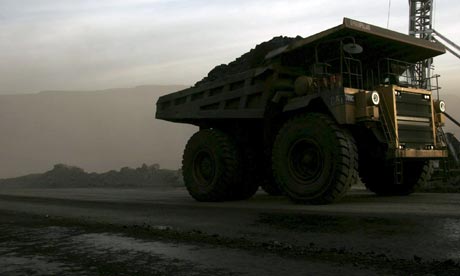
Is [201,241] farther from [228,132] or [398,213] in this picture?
[228,132]

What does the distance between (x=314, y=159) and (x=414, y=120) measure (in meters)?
1.80

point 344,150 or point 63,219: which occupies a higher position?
point 344,150

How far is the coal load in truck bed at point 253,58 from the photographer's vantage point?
369 inches

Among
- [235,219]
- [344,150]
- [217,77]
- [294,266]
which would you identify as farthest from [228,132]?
[294,266]

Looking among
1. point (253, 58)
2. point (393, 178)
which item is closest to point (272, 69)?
point (253, 58)

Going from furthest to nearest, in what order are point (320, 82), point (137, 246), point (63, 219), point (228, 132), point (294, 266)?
1. point (228, 132)
2. point (320, 82)
3. point (63, 219)
4. point (137, 246)
5. point (294, 266)

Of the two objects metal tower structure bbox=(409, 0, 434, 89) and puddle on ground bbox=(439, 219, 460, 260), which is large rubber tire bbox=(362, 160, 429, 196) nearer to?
puddle on ground bbox=(439, 219, 460, 260)

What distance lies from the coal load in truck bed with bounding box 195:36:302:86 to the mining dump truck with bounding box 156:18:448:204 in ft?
0.73

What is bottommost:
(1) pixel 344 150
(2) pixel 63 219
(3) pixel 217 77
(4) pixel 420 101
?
(2) pixel 63 219

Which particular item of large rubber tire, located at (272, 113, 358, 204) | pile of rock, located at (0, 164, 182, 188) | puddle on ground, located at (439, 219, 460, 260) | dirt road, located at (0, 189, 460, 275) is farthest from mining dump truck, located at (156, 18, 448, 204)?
pile of rock, located at (0, 164, 182, 188)

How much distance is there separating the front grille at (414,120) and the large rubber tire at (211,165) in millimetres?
3087

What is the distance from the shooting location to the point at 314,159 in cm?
749

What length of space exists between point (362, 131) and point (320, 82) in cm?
109

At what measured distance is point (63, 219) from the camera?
6.38 metres
